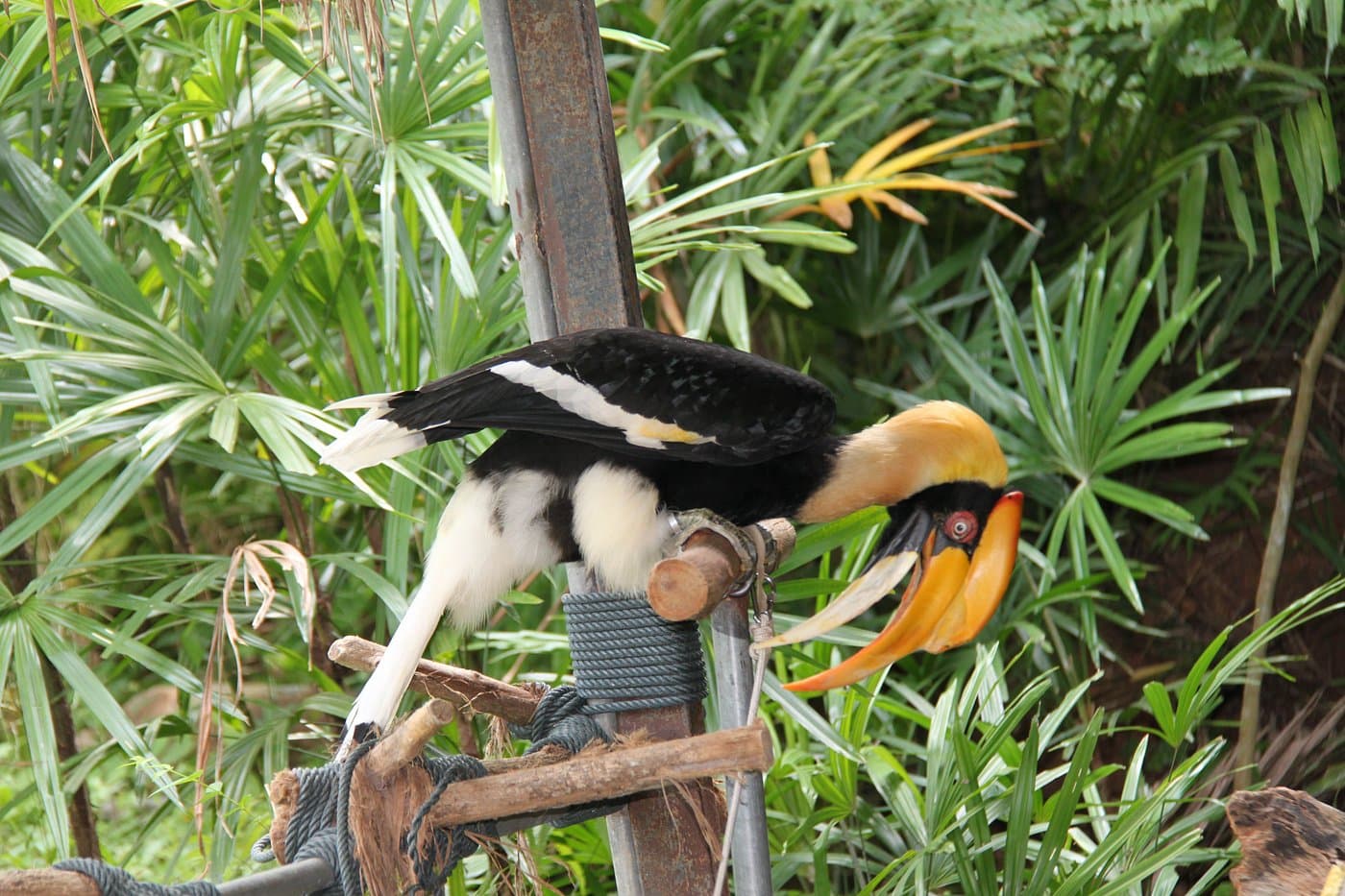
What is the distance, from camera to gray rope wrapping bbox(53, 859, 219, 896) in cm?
95

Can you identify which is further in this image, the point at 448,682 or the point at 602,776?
the point at 448,682

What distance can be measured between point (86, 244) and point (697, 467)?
3.14 ft

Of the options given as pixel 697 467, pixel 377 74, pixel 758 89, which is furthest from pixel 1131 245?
pixel 377 74

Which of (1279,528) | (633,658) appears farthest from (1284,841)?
(1279,528)

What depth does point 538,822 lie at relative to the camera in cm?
131

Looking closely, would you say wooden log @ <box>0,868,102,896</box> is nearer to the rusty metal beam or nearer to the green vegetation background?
the green vegetation background

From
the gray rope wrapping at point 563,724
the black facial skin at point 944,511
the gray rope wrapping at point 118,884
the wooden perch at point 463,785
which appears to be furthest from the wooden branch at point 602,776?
the black facial skin at point 944,511

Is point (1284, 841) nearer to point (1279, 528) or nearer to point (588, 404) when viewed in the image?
point (588, 404)

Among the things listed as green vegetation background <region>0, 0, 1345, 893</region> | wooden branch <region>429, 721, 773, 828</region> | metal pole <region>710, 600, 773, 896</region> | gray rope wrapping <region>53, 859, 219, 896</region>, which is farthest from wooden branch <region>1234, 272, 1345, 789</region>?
gray rope wrapping <region>53, 859, 219, 896</region>

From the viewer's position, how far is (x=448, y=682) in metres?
1.42

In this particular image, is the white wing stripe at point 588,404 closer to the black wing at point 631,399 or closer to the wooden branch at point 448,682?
the black wing at point 631,399

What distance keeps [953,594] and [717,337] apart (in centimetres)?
148

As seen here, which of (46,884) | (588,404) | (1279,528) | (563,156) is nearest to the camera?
(46,884)

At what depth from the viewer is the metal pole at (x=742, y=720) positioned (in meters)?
1.36
